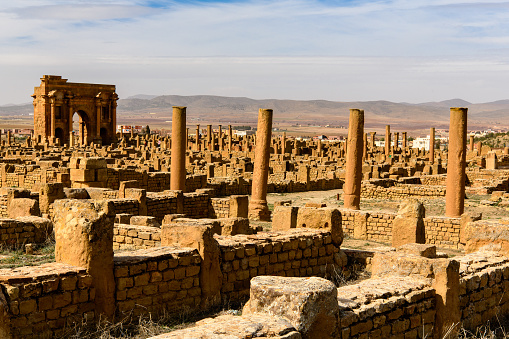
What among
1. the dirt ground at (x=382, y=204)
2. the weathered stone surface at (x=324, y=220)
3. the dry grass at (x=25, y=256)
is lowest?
the dirt ground at (x=382, y=204)

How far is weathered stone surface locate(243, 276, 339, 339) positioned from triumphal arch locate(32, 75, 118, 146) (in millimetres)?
65091

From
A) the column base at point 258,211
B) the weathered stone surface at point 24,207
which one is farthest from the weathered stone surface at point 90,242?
the column base at point 258,211

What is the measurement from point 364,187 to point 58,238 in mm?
19959

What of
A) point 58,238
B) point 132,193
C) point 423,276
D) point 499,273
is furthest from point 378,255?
point 132,193

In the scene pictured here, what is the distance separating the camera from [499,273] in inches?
330

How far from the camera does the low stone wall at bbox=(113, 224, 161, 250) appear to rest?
1038cm

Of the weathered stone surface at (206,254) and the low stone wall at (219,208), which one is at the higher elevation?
the weathered stone surface at (206,254)

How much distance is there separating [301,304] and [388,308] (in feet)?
4.92

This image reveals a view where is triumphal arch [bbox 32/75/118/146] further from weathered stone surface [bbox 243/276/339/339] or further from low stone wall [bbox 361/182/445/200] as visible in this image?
weathered stone surface [bbox 243/276/339/339]

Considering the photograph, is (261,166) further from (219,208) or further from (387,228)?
(387,228)

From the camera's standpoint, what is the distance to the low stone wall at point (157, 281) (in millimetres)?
6977

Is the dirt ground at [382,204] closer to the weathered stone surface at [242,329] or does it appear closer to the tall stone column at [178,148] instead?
the tall stone column at [178,148]

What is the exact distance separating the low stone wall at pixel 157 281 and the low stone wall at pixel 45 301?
45 cm

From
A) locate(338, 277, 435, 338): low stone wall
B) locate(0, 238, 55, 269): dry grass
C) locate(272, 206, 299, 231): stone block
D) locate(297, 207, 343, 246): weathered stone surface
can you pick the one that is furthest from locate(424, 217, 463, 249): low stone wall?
locate(338, 277, 435, 338): low stone wall
